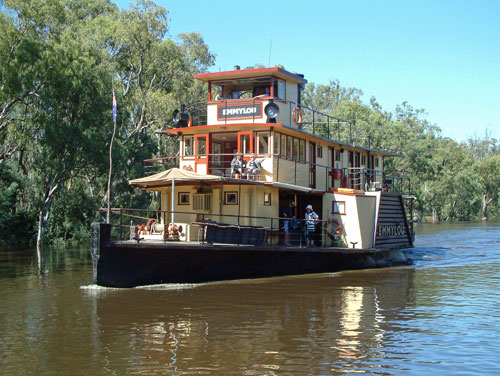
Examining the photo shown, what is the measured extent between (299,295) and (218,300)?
2164 mm

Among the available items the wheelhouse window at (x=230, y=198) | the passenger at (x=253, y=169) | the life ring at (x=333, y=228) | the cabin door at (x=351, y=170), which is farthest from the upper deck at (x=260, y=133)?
the cabin door at (x=351, y=170)

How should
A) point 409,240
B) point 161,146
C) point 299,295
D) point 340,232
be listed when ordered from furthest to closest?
point 161,146, point 409,240, point 340,232, point 299,295

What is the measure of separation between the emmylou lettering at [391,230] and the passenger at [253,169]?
554cm

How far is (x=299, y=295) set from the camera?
1428 cm

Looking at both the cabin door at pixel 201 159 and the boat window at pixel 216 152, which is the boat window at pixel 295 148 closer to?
the boat window at pixel 216 152

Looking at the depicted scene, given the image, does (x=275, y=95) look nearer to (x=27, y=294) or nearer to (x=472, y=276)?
(x=472, y=276)

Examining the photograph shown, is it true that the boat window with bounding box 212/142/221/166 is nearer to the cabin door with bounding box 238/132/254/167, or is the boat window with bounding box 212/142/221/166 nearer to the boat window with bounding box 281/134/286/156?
the cabin door with bounding box 238/132/254/167

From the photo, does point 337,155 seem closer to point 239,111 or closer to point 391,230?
point 391,230

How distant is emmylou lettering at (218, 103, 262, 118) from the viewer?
62.0 feet

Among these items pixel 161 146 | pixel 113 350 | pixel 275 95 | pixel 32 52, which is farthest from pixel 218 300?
pixel 161 146

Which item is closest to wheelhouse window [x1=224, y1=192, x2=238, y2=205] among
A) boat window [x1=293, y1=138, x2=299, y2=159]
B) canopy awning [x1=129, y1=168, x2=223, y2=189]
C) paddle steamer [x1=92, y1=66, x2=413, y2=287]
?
paddle steamer [x1=92, y1=66, x2=413, y2=287]

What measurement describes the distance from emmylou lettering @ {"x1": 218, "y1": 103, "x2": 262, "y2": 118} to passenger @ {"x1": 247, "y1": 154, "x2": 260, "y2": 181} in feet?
6.28

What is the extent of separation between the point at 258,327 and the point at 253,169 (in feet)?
24.8

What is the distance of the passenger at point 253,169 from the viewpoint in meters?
17.6
